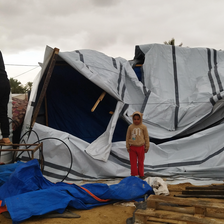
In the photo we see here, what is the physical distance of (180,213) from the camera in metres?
2.30

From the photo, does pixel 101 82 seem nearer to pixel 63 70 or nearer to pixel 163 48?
pixel 63 70

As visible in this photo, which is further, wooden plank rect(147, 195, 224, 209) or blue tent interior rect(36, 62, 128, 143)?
blue tent interior rect(36, 62, 128, 143)

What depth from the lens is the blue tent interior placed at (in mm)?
5684

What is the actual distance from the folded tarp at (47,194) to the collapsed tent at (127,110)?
1.11 meters

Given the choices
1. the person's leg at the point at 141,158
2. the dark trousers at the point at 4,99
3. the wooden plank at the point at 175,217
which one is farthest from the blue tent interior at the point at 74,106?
the wooden plank at the point at 175,217

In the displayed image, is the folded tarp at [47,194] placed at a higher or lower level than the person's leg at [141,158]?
lower

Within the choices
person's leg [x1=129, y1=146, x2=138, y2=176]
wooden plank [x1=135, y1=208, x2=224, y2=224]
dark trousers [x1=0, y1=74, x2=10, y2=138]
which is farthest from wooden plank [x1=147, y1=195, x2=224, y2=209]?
dark trousers [x1=0, y1=74, x2=10, y2=138]

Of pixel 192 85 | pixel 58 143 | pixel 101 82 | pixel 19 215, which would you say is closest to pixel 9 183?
pixel 19 215

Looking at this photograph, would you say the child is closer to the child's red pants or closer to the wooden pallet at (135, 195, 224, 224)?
the child's red pants

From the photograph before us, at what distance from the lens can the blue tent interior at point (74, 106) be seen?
18.6ft

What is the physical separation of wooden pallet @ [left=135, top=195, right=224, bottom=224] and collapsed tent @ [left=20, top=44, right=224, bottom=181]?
5.86 ft

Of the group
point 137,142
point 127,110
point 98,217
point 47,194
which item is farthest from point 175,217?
point 127,110

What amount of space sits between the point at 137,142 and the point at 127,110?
101cm

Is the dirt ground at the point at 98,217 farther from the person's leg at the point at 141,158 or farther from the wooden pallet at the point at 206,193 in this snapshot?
the person's leg at the point at 141,158
